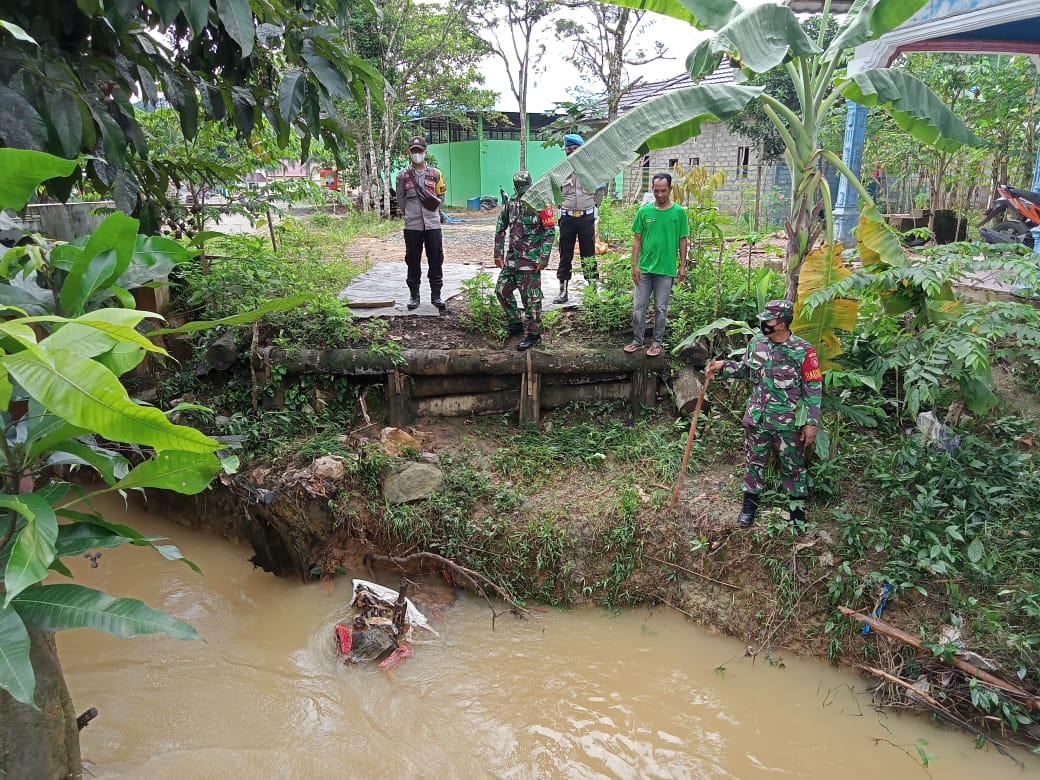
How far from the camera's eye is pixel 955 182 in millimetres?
9883

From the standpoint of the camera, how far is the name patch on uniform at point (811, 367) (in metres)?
3.97

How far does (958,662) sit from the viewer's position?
11.6 feet

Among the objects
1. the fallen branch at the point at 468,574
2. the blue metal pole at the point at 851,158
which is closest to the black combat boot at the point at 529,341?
the fallen branch at the point at 468,574

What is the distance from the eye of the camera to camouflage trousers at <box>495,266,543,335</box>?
553 centimetres

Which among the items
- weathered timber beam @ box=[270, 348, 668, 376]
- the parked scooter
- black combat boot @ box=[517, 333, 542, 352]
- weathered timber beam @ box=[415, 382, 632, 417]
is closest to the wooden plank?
weathered timber beam @ box=[415, 382, 632, 417]

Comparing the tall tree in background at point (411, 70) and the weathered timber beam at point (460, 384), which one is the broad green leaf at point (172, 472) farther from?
the tall tree in background at point (411, 70)

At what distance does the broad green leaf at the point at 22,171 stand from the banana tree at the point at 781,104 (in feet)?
8.52

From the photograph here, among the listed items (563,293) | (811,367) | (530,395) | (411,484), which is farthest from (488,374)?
(811,367)

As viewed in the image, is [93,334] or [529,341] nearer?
[93,334]

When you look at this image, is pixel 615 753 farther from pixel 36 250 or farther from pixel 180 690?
pixel 36 250

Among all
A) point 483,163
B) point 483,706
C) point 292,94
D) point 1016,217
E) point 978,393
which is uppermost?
point 483,163

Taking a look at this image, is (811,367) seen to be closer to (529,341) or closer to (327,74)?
(529,341)

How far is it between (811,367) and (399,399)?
126 inches

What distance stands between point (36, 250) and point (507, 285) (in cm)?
413
